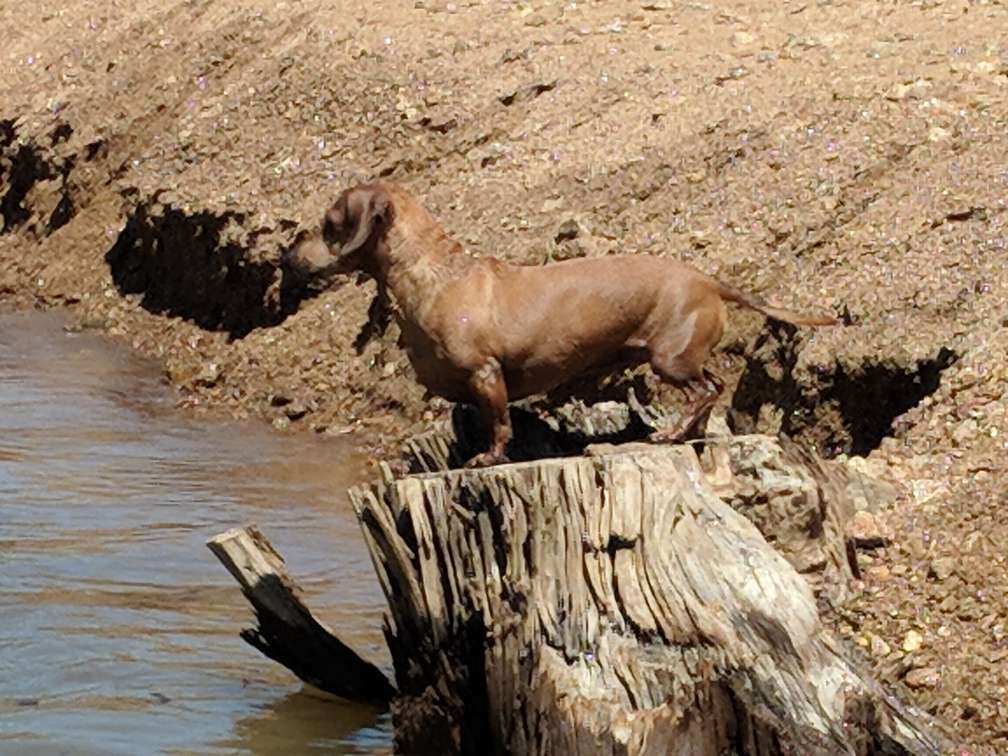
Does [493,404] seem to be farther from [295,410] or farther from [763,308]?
[295,410]

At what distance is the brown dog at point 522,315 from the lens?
281 inches

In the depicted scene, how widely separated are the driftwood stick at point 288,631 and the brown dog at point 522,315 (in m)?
0.75

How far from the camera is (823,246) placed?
1005 centimetres

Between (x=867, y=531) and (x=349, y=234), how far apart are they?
2070 millimetres

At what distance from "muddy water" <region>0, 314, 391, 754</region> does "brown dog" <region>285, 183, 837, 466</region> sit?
1213 millimetres

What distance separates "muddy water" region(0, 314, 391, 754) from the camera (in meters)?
7.14

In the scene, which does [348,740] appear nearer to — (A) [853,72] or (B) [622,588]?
(B) [622,588]

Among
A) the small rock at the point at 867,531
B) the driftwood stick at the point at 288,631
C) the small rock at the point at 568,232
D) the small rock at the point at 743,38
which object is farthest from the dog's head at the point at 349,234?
the small rock at the point at 743,38

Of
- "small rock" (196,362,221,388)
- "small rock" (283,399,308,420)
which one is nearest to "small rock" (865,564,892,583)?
"small rock" (283,399,308,420)

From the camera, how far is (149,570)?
8.79m

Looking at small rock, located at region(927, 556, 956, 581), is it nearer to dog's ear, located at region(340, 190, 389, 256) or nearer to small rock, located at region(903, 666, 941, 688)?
small rock, located at region(903, 666, 941, 688)

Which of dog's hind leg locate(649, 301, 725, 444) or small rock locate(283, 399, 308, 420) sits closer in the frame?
dog's hind leg locate(649, 301, 725, 444)

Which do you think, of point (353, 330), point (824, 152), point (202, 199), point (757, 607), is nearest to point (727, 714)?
point (757, 607)

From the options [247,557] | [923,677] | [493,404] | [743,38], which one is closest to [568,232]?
[743,38]
